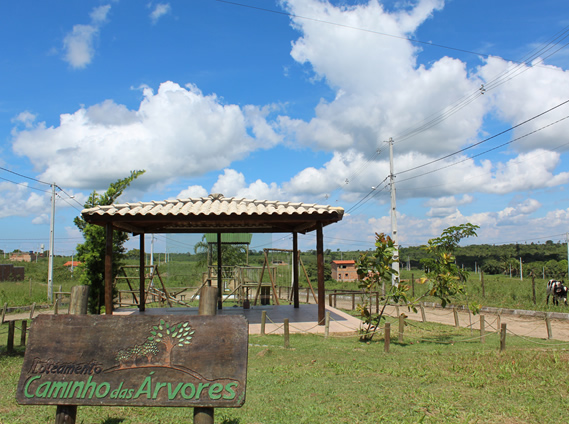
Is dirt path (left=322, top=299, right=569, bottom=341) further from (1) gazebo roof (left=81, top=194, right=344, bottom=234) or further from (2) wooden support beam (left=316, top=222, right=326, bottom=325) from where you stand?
(1) gazebo roof (left=81, top=194, right=344, bottom=234)

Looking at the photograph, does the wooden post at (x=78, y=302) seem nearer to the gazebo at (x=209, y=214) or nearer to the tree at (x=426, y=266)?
the gazebo at (x=209, y=214)

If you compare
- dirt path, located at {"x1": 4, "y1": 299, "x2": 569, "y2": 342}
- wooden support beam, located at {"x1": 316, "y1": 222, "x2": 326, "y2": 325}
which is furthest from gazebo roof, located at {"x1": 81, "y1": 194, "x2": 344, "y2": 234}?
dirt path, located at {"x1": 4, "y1": 299, "x2": 569, "y2": 342}

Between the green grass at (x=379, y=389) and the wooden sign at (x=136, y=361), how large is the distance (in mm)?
1454

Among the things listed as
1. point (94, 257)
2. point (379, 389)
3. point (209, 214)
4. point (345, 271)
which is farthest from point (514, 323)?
point (345, 271)

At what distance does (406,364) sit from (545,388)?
83.1 inches

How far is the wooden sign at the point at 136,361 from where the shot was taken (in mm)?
3459

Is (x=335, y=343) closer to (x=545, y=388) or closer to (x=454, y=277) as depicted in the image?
(x=454, y=277)

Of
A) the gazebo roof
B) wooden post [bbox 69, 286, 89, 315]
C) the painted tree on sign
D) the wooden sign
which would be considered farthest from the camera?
the gazebo roof

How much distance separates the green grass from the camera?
4.85m

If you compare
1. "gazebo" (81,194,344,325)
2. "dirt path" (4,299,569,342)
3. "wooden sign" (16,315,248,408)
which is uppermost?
"gazebo" (81,194,344,325)

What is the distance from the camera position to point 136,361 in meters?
3.60

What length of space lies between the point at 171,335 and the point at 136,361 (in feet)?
1.13

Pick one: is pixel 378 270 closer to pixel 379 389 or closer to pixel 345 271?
pixel 379 389

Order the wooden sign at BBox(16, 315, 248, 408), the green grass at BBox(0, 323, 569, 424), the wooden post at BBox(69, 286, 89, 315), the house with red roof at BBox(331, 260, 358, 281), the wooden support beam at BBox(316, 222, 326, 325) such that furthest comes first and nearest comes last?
the house with red roof at BBox(331, 260, 358, 281) < the wooden support beam at BBox(316, 222, 326, 325) < the green grass at BBox(0, 323, 569, 424) < the wooden post at BBox(69, 286, 89, 315) < the wooden sign at BBox(16, 315, 248, 408)
